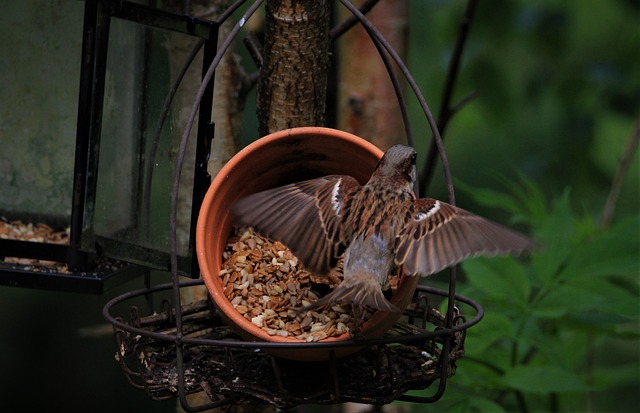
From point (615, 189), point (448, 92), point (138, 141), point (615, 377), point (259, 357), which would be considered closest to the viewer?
point (259, 357)

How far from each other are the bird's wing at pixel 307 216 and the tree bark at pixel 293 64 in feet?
1.06

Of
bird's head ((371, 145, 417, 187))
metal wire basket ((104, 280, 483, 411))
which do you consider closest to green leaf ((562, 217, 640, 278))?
metal wire basket ((104, 280, 483, 411))

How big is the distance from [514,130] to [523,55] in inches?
22.9

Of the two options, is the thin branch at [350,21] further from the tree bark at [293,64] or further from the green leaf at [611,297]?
the green leaf at [611,297]

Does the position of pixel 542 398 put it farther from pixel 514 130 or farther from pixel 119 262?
pixel 514 130

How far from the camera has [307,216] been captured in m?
2.29

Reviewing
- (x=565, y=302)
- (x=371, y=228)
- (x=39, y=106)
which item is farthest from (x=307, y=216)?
(x=39, y=106)

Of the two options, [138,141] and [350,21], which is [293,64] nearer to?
[350,21]

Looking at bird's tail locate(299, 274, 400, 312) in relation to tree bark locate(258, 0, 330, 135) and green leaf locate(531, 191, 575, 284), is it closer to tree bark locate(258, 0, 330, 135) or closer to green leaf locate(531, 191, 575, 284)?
tree bark locate(258, 0, 330, 135)

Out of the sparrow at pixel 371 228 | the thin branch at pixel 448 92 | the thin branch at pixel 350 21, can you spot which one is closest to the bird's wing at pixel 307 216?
the sparrow at pixel 371 228

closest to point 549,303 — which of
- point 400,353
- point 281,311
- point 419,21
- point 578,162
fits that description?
point 400,353

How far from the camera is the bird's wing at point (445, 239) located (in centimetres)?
206

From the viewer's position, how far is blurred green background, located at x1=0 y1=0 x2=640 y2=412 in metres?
2.93

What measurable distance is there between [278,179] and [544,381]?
91 cm
